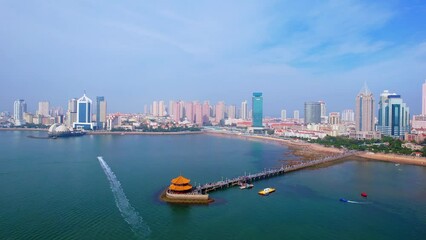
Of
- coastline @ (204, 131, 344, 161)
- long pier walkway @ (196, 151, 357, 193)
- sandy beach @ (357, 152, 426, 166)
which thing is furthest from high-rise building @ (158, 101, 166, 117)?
long pier walkway @ (196, 151, 357, 193)

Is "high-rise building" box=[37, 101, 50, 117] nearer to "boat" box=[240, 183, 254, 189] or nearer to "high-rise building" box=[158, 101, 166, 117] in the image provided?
"high-rise building" box=[158, 101, 166, 117]

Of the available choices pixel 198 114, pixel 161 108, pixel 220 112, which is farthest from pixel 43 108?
pixel 220 112

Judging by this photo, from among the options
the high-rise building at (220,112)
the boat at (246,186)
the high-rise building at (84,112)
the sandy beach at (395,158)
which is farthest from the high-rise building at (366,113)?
the high-rise building at (220,112)

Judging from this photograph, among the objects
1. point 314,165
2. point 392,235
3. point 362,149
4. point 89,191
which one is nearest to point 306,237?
point 392,235

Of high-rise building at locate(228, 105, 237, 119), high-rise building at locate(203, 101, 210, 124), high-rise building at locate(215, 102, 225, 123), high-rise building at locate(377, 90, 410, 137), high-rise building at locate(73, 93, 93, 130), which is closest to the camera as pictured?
high-rise building at locate(377, 90, 410, 137)

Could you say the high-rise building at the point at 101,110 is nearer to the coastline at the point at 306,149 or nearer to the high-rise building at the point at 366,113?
the coastline at the point at 306,149

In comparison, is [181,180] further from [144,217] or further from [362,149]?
[362,149]
